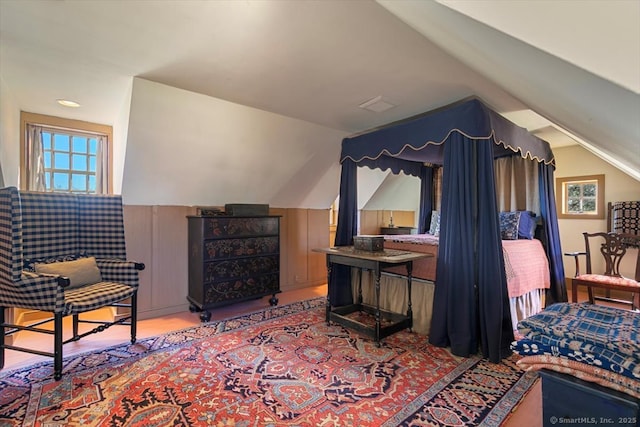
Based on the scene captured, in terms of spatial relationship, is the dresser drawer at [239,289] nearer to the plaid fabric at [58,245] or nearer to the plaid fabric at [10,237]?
the plaid fabric at [58,245]

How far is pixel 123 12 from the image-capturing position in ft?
5.69

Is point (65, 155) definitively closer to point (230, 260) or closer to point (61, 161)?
point (61, 161)

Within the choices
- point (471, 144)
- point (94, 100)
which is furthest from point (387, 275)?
point (94, 100)

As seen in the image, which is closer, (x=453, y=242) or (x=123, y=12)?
(x=123, y=12)

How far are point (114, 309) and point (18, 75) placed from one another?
8.10ft

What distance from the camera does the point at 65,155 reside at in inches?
145

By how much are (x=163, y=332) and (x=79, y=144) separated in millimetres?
2616

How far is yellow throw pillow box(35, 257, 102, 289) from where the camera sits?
251 centimetres

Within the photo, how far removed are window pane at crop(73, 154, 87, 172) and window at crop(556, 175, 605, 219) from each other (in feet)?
21.7

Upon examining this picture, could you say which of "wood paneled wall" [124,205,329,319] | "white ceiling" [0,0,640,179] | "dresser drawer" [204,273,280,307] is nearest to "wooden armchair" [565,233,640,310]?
"white ceiling" [0,0,640,179]

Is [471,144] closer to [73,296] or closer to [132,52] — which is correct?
[132,52]

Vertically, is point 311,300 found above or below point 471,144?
below

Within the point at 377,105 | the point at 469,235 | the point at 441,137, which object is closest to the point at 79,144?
the point at 377,105

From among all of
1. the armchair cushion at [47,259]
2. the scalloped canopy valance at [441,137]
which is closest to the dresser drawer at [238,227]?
the armchair cushion at [47,259]
